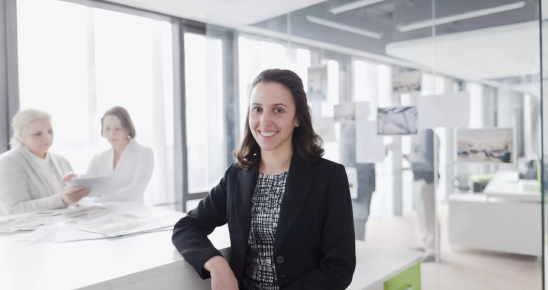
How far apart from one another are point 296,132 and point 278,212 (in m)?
0.28

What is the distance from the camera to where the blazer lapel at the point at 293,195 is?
1118 mm

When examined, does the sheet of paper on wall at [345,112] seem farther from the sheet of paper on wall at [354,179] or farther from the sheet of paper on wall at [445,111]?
the sheet of paper on wall at [445,111]

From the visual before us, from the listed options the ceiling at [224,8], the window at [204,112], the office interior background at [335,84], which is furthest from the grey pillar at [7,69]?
the window at [204,112]

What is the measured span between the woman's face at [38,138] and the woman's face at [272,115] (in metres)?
1.89

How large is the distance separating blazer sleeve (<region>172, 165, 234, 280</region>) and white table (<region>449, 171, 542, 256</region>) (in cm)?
144

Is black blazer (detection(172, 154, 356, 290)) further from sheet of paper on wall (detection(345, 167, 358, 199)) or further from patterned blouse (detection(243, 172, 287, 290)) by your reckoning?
sheet of paper on wall (detection(345, 167, 358, 199))

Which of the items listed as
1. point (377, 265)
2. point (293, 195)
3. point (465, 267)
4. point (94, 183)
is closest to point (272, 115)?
point (293, 195)

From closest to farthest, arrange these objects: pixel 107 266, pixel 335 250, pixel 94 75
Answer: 1. pixel 107 266
2. pixel 335 250
3. pixel 94 75

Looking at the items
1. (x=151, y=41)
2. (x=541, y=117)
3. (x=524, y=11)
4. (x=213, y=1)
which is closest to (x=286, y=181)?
(x=541, y=117)

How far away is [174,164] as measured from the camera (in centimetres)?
339

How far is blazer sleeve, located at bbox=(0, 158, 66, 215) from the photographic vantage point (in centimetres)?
221

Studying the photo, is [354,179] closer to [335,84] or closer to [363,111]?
[363,111]

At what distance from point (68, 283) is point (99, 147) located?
2183 mm

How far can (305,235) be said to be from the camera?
1133 millimetres
